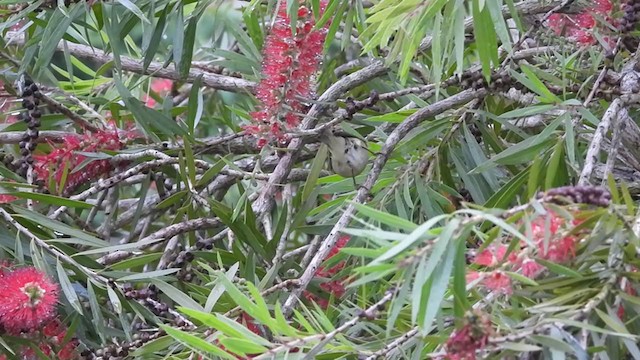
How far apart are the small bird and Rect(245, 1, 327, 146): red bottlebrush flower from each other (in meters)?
0.06

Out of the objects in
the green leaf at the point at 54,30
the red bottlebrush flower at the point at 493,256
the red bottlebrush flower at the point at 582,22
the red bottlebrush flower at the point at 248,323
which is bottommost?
the red bottlebrush flower at the point at 248,323

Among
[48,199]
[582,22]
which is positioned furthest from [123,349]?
[582,22]

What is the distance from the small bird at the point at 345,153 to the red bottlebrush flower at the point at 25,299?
0.35 metres

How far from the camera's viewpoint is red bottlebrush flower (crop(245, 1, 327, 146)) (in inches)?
43.1

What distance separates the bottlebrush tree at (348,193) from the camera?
707mm

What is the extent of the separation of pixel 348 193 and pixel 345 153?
10cm

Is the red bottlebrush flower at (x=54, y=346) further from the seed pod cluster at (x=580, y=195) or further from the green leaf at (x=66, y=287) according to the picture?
the seed pod cluster at (x=580, y=195)

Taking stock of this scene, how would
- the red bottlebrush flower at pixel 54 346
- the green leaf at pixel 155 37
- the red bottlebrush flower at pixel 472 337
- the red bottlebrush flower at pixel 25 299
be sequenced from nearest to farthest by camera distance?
the red bottlebrush flower at pixel 472 337, the red bottlebrush flower at pixel 25 299, the red bottlebrush flower at pixel 54 346, the green leaf at pixel 155 37

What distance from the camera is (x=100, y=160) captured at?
52.7 inches

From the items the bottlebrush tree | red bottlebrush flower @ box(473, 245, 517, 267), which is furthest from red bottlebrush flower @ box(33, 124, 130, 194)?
red bottlebrush flower @ box(473, 245, 517, 267)

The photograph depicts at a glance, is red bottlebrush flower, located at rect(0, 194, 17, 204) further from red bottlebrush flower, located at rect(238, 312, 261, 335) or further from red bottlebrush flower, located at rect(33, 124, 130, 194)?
red bottlebrush flower, located at rect(238, 312, 261, 335)

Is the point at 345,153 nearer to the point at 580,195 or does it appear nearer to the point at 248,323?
the point at 248,323

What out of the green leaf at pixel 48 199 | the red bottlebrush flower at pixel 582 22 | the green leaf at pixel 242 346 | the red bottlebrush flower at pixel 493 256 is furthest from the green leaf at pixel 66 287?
the red bottlebrush flower at pixel 582 22

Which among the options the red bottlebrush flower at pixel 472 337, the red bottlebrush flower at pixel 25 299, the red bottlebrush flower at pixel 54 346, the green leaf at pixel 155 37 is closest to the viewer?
the red bottlebrush flower at pixel 472 337
